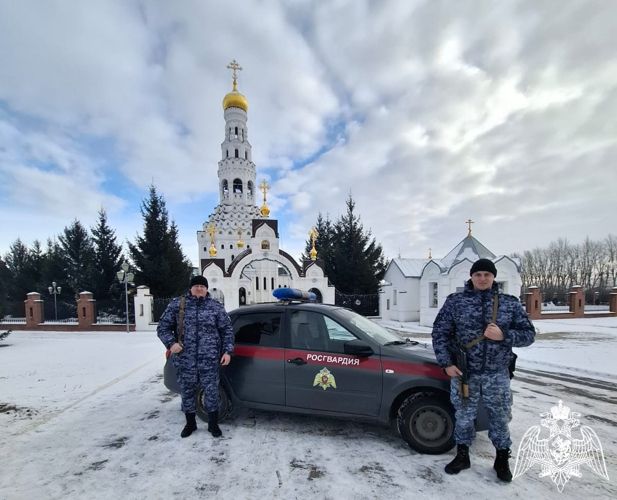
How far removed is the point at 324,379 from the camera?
12.3 ft

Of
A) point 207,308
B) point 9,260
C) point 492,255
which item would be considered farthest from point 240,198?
point 207,308

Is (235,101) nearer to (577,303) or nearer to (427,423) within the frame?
(577,303)

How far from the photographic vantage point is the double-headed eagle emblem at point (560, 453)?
305 centimetres

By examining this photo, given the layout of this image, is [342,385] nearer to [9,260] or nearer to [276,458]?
[276,458]

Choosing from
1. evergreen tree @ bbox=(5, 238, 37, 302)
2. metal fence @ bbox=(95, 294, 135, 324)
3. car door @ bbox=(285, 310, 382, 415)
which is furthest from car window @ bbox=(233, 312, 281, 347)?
evergreen tree @ bbox=(5, 238, 37, 302)

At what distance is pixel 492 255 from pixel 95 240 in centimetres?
2751

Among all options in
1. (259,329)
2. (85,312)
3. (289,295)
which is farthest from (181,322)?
(85,312)

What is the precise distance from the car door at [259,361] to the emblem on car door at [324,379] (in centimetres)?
48

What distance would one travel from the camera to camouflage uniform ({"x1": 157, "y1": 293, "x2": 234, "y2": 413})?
3.84m

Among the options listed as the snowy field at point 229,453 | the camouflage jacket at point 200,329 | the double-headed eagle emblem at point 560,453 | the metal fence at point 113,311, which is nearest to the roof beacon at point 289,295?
the camouflage jacket at point 200,329

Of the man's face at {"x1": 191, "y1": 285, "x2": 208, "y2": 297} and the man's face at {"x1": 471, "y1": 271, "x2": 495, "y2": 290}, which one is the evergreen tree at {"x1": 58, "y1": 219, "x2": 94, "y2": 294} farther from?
the man's face at {"x1": 471, "y1": 271, "x2": 495, "y2": 290}

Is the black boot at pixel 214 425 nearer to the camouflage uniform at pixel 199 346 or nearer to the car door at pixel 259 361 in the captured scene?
the camouflage uniform at pixel 199 346

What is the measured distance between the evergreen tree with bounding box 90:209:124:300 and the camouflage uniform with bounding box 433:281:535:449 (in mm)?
24057

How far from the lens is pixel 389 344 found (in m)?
3.92
